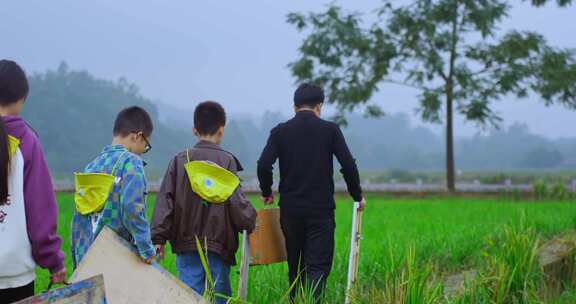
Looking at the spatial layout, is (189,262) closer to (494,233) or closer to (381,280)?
(381,280)

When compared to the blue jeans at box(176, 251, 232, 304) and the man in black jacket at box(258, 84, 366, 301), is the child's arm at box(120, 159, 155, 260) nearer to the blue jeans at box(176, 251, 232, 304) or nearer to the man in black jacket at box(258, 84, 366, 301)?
the blue jeans at box(176, 251, 232, 304)

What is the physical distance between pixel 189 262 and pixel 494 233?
6.15 metres

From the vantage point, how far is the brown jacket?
4.66m

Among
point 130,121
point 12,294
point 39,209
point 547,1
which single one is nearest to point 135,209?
point 39,209

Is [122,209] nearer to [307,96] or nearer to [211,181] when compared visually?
[211,181]

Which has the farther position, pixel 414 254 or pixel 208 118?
pixel 414 254

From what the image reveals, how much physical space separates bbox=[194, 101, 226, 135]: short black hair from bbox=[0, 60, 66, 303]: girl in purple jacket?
136 cm

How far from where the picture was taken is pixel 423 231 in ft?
37.0

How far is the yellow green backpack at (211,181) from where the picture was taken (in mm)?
4566

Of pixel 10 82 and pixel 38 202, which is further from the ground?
pixel 10 82

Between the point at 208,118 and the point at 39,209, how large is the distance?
5.10 feet

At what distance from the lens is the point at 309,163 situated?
17.1 feet

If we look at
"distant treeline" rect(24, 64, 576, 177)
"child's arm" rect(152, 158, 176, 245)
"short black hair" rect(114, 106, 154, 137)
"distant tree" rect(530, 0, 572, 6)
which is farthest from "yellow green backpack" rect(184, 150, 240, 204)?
"distant treeline" rect(24, 64, 576, 177)

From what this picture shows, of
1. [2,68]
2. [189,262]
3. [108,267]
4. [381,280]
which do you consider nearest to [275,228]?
[189,262]
